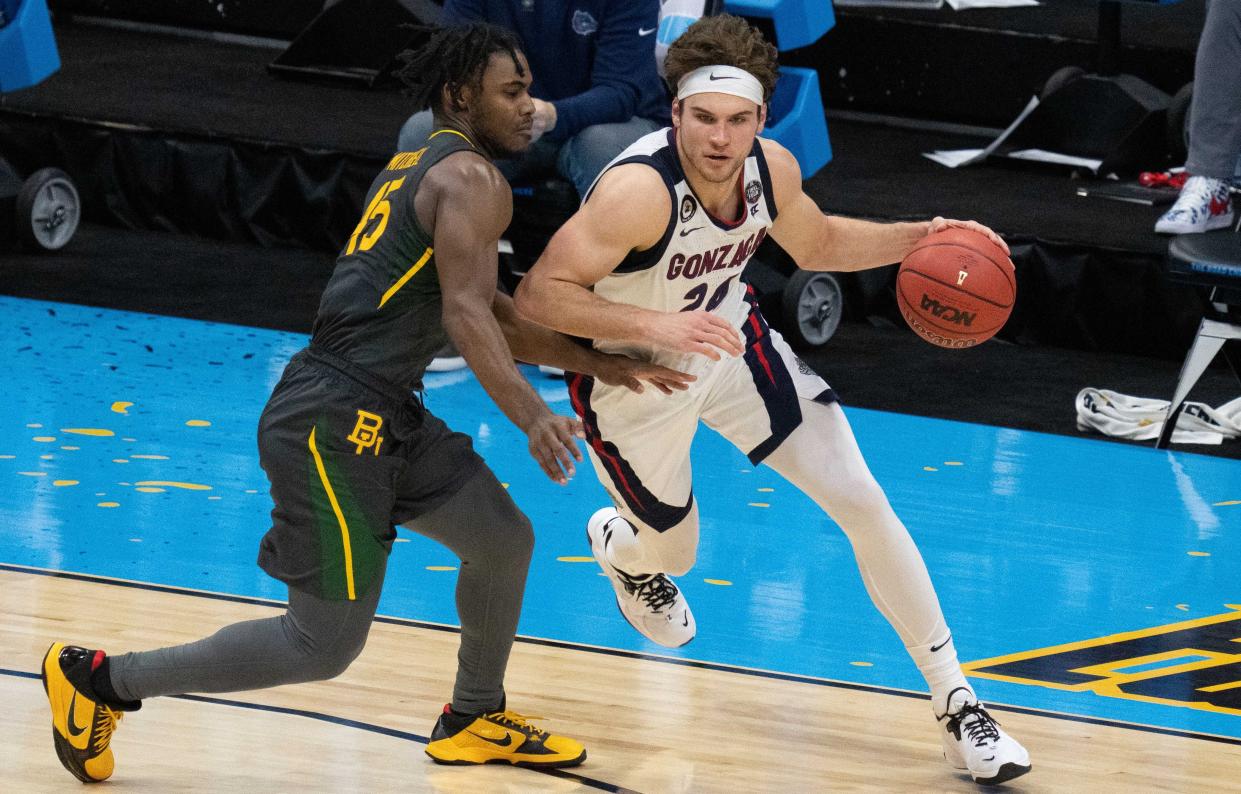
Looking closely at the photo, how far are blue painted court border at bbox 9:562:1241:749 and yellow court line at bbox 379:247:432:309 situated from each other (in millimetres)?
936

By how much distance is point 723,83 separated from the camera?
365cm

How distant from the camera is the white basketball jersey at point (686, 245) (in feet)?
12.1

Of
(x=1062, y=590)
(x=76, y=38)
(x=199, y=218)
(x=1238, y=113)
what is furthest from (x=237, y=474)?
(x=76, y=38)

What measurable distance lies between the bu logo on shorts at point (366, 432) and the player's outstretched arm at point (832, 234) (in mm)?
996

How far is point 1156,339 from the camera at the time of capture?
23.1 ft

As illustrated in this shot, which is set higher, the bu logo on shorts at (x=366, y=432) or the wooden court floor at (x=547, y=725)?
the bu logo on shorts at (x=366, y=432)

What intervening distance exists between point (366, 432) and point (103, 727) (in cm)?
71

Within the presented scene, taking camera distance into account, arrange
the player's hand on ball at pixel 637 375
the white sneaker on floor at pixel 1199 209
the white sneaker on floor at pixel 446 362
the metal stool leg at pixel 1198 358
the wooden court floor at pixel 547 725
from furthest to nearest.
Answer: the white sneaker on floor at pixel 1199 209 < the white sneaker on floor at pixel 446 362 < the metal stool leg at pixel 1198 358 < the player's hand on ball at pixel 637 375 < the wooden court floor at pixel 547 725

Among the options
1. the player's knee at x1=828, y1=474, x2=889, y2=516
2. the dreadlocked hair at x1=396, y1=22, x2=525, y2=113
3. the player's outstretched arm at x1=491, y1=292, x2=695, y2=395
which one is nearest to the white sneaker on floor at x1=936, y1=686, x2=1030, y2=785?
the player's knee at x1=828, y1=474, x2=889, y2=516

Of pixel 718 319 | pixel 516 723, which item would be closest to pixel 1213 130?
pixel 718 319

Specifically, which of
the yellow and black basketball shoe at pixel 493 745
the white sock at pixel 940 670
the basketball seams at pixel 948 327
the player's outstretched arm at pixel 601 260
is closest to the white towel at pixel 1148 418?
Answer: the basketball seams at pixel 948 327

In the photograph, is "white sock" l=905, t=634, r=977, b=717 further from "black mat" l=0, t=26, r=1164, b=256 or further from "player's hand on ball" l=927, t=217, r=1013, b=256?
"black mat" l=0, t=26, r=1164, b=256

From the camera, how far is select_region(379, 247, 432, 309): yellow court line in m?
3.32

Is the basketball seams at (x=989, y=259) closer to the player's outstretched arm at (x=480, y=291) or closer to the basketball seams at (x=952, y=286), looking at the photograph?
the basketball seams at (x=952, y=286)
